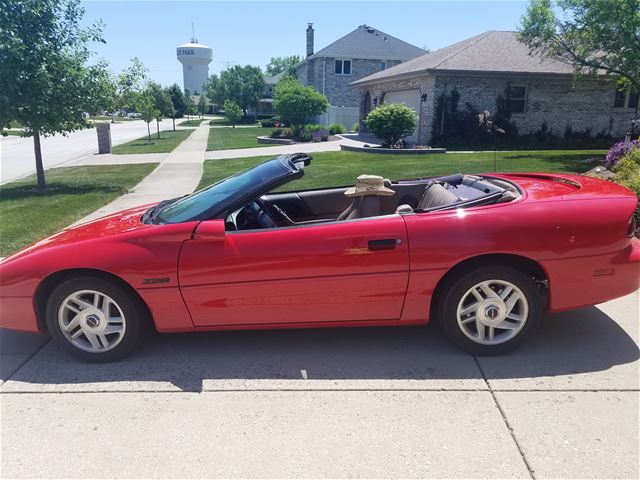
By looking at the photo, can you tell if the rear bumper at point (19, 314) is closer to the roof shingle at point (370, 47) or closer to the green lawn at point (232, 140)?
the green lawn at point (232, 140)

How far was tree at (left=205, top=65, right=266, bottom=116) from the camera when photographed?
6844 centimetres

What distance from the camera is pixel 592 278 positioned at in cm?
353

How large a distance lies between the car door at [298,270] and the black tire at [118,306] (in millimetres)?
387

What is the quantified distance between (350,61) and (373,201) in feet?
135

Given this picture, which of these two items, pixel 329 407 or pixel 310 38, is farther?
pixel 310 38

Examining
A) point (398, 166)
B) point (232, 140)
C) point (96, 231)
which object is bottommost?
point (232, 140)

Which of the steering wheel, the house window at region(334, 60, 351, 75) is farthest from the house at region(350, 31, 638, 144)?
the house window at region(334, 60, 351, 75)

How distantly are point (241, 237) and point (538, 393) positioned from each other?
2.12 m

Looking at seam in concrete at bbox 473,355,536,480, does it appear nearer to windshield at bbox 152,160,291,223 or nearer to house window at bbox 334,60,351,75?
windshield at bbox 152,160,291,223

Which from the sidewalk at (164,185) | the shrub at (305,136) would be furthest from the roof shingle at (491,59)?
the sidewalk at (164,185)

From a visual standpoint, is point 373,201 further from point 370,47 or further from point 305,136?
point 370,47

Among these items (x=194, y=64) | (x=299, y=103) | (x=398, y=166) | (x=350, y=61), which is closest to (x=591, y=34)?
(x=398, y=166)

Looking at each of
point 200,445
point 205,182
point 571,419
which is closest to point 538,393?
point 571,419

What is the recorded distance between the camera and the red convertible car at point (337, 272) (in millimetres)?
3385
